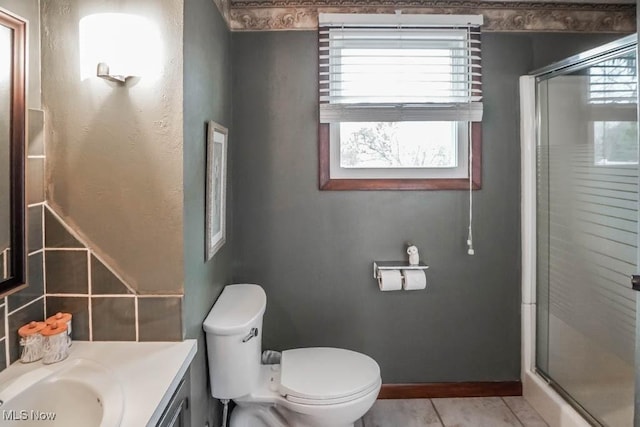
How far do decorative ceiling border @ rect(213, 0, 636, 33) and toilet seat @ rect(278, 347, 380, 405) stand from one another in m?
1.68

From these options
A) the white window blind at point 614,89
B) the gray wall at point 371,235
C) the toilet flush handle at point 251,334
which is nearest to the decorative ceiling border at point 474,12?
the gray wall at point 371,235

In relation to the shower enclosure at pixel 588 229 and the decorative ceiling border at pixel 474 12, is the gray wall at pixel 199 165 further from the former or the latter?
the shower enclosure at pixel 588 229

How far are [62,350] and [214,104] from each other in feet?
3.64

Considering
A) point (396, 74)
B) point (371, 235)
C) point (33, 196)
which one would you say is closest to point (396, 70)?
point (396, 74)

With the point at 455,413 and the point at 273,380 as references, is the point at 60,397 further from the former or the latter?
the point at 455,413

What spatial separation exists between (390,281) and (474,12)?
1505mm

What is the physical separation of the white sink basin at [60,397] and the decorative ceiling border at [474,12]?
1.77 m

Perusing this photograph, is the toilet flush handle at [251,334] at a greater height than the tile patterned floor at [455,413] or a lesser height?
greater

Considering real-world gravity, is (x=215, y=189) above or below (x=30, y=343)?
above

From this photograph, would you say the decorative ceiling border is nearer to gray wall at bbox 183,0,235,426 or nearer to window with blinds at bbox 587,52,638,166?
gray wall at bbox 183,0,235,426

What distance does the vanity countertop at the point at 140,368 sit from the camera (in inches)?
42.9

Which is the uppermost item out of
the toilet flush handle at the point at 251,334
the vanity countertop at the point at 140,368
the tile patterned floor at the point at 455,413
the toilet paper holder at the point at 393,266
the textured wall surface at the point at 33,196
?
the textured wall surface at the point at 33,196

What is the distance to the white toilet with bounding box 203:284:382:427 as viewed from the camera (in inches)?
68.1

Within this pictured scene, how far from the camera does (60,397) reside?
1.22 m
